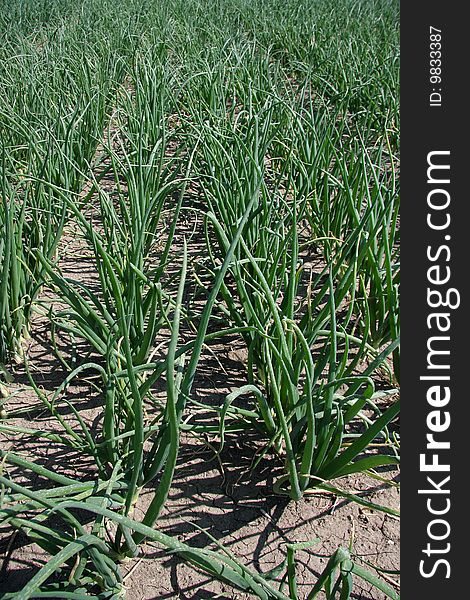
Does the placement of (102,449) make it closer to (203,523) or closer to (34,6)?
(203,523)

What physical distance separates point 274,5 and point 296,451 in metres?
5.98

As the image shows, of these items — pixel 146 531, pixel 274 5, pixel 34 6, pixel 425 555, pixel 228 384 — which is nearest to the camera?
pixel 146 531

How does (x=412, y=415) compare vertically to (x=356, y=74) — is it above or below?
below

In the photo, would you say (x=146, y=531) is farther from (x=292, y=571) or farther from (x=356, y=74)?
(x=356, y=74)

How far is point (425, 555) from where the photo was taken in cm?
125

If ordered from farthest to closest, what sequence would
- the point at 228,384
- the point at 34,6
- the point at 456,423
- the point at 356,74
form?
the point at 34,6 < the point at 356,74 < the point at 228,384 < the point at 456,423

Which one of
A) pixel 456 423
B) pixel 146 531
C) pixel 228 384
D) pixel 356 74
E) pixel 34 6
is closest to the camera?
pixel 146 531

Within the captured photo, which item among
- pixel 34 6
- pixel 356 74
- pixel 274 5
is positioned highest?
pixel 274 5

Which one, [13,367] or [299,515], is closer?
[299,515]

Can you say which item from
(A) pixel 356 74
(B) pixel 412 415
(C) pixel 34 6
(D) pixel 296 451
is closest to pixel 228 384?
(D) pixel 296 451

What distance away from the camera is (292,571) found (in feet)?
3.62

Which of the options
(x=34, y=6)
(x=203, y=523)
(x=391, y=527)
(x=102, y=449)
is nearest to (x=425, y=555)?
(x=391, y=527)

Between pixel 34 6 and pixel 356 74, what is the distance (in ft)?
12.0

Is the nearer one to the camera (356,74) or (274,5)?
(356,74)
